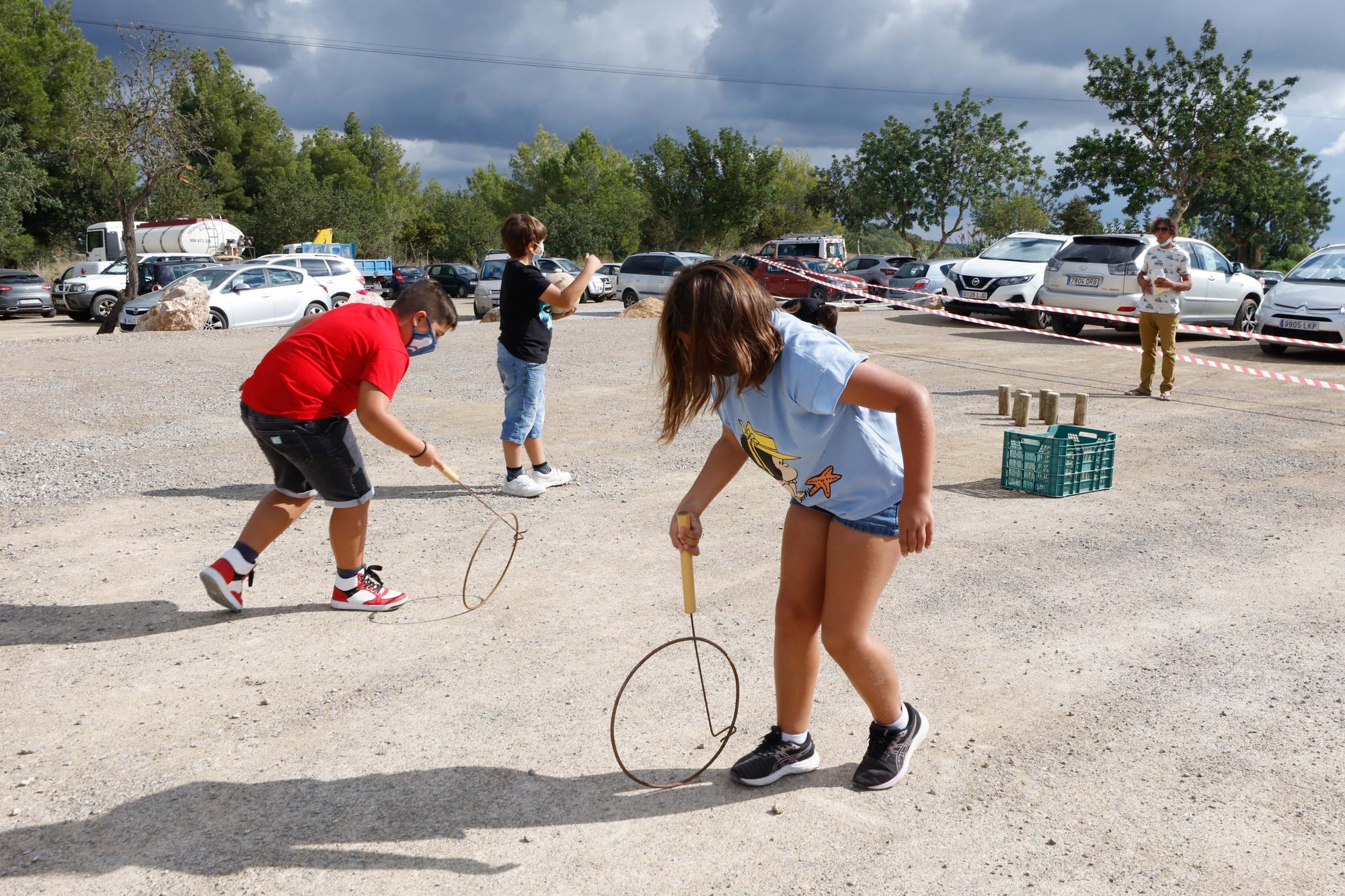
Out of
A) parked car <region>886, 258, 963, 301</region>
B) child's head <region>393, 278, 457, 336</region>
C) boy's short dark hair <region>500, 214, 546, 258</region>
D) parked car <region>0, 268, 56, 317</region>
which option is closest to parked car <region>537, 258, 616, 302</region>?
parked car <region>886, 258, 963, 301</region>

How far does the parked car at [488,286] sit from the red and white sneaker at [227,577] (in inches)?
794

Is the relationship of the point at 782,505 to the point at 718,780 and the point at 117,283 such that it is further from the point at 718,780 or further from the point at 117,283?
the point at 117,283

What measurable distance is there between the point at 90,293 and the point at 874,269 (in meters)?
21.5

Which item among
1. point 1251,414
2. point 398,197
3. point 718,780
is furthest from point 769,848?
point 398,197

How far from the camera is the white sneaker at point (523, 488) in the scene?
22.0ft

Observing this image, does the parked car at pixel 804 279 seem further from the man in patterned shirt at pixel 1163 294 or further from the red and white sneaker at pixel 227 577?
the red and white sneaker at pixel 227 577

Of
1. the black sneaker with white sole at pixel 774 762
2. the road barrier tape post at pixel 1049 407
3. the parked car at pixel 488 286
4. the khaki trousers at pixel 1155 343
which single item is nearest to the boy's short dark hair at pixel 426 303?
the black sneaker with white sole at pixel 774 762

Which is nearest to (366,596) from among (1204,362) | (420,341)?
(420,341)

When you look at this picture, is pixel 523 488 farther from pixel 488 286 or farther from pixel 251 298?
pixel 488 286

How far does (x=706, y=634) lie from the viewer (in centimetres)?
438

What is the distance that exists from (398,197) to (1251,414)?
2694 inches

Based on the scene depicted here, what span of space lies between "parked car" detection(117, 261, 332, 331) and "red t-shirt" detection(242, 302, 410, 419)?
16.9 meters

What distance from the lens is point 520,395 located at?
6.60m

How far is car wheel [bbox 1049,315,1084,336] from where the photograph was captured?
18.4 metres
